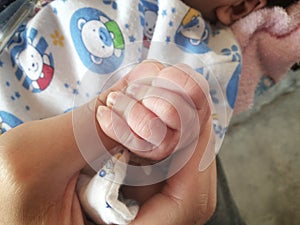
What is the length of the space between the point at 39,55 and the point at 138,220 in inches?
10.0

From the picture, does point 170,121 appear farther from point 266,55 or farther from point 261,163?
point 261,163

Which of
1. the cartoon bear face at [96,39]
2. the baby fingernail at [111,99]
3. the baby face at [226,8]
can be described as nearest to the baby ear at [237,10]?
the baby face at [226,8]

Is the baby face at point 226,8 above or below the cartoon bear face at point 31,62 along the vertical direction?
below

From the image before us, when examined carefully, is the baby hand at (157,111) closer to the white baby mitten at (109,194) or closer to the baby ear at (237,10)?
the white baby mitten at (109,194)

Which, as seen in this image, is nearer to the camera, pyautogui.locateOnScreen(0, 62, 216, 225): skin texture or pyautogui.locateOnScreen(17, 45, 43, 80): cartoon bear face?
pyautogui.locateOnScreen(0, 62, 216, 225): skin texture

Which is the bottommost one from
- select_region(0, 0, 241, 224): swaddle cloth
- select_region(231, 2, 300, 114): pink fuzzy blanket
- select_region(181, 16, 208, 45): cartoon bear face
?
select_region(231, 2, 300, 114): pink fuzzy blanket

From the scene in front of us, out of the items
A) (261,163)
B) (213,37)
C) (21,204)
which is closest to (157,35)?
(213,37)

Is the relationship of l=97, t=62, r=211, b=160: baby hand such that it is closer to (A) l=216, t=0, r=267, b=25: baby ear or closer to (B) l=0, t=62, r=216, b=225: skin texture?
(B) l=0, t=62, r=216, b=225: skin texture

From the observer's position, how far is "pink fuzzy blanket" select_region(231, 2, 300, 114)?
2.15ft

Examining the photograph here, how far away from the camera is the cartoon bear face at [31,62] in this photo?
1.97 feet

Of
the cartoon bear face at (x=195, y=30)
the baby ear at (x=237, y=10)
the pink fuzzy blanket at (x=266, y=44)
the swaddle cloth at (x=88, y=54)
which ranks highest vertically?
the swaddle cloth at (x=88, y=54)

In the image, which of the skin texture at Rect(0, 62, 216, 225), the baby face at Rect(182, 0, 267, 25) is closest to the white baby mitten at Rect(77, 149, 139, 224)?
the skin texture at Rect(0, 62, 216, 225)

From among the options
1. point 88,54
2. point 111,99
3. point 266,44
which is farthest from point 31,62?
A: point 266,44

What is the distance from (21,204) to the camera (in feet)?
1.38
